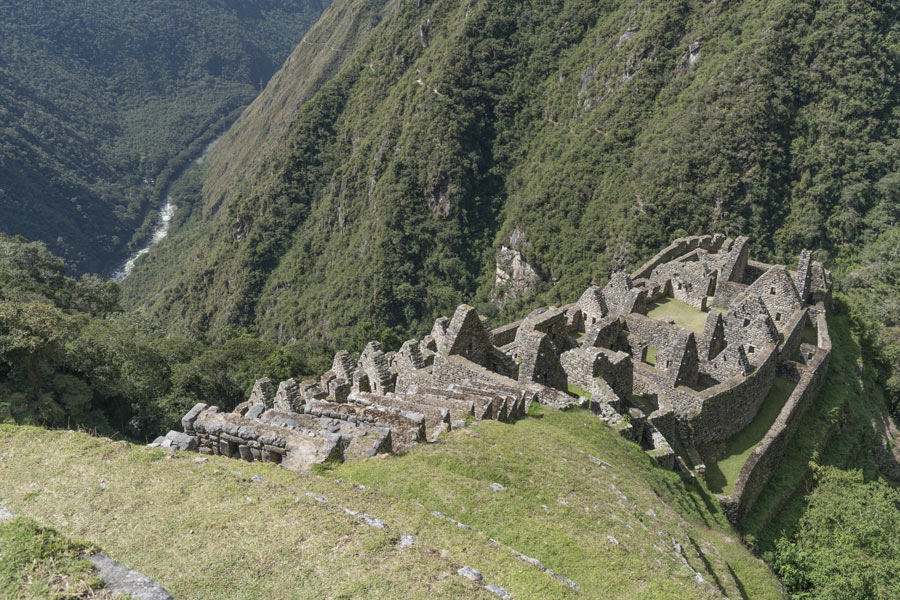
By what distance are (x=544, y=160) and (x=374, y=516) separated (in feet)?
452

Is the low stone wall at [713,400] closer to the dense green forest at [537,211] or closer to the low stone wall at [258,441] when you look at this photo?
the dense green forest at [537,211]

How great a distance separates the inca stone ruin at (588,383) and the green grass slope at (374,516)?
1.10m

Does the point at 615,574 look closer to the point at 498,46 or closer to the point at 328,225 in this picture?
the point at 328,225

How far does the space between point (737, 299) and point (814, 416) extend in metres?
7.24

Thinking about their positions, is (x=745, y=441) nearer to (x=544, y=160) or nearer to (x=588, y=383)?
(x=588, y=383)

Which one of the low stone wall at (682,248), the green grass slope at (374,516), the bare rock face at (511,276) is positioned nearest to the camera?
the green grass slope at (374,516)

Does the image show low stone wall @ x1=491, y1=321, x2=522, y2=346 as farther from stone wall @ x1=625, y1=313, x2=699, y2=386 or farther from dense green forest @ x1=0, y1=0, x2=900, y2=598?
dense green forest @ x1=0, y1=0, x2=900, y2=598

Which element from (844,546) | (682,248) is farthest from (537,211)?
(844,546)

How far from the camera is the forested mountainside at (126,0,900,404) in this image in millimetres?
90625

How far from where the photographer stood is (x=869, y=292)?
57.9 m

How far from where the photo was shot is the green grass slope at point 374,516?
656 centimetres

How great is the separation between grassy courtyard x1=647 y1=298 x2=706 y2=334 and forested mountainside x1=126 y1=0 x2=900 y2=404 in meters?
35.1

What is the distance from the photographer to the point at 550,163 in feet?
429

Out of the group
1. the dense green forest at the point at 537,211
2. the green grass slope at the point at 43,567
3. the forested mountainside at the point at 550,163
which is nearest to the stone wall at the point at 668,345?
the dense green forest at the point at 537,211
